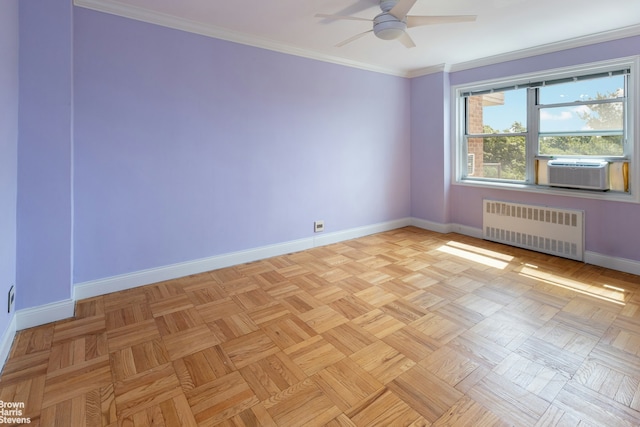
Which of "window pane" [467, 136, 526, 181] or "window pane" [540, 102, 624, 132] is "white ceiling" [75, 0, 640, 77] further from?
"window pane" [467, 136, 526, 181]

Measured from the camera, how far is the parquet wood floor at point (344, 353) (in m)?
1.58

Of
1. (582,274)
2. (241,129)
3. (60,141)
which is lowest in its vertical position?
(582,274)

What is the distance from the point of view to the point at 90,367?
6.25 ft

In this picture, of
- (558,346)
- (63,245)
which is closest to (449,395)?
(558,346)

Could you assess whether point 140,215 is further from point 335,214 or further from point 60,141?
point 335,214

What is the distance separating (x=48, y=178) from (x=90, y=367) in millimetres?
1371

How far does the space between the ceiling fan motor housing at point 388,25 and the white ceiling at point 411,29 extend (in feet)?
0.68

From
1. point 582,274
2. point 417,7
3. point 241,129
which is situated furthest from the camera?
point 241,129

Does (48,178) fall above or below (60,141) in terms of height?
below

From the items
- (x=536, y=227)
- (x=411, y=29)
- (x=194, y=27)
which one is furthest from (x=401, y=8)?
(x=536, y=227)

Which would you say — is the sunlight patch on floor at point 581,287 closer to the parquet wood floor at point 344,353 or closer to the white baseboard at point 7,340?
the parquet wood floor at point 344,353

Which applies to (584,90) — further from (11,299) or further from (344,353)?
(11,299)

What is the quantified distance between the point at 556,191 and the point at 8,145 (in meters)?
4.95

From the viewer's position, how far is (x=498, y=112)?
4.37 meters
